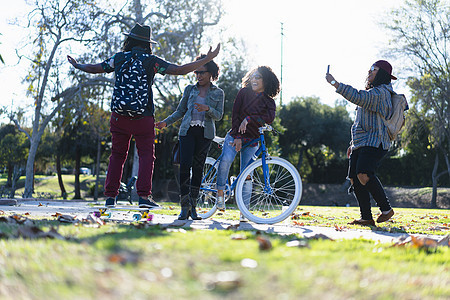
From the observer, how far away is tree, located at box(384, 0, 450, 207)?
27.9 m

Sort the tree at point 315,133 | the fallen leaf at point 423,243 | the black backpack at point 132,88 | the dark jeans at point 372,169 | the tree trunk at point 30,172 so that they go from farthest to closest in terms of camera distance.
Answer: the tree at point 315,133 < the tree trunk at point 30,172 < the dark jeans at point 372,169 < the black backpack at point 132,88 < the fallen leaf at point 423,243

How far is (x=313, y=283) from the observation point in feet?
6.35

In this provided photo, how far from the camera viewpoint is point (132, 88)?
518 centimetres

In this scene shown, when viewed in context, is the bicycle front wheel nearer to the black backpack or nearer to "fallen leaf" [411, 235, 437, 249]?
the black backpack

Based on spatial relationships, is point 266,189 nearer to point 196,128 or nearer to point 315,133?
point 196,128

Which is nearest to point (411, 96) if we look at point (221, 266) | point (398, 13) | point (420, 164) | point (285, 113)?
point (398, 13)

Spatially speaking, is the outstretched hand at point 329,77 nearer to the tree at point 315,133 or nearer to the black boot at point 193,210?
the black boot at point 193,210

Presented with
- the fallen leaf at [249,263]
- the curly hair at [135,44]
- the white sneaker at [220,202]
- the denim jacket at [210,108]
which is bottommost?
the fallen leaf at [249,263]

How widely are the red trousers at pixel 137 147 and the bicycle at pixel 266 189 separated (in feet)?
3.52

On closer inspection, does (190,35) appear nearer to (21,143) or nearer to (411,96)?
(411,96)

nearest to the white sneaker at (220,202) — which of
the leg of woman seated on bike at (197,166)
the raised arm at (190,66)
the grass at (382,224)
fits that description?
the leg of woman seated on bike at (197,166)

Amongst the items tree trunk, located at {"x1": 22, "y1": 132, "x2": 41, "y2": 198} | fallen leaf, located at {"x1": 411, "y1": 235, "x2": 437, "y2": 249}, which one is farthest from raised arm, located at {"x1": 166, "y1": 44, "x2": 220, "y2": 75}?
tree trunk, located at {"x1": 22, "y1": 132, "x2": 41, "y2": 198}

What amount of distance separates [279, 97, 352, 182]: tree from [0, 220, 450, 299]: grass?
1438 inches

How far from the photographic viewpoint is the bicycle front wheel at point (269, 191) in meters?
5.35
